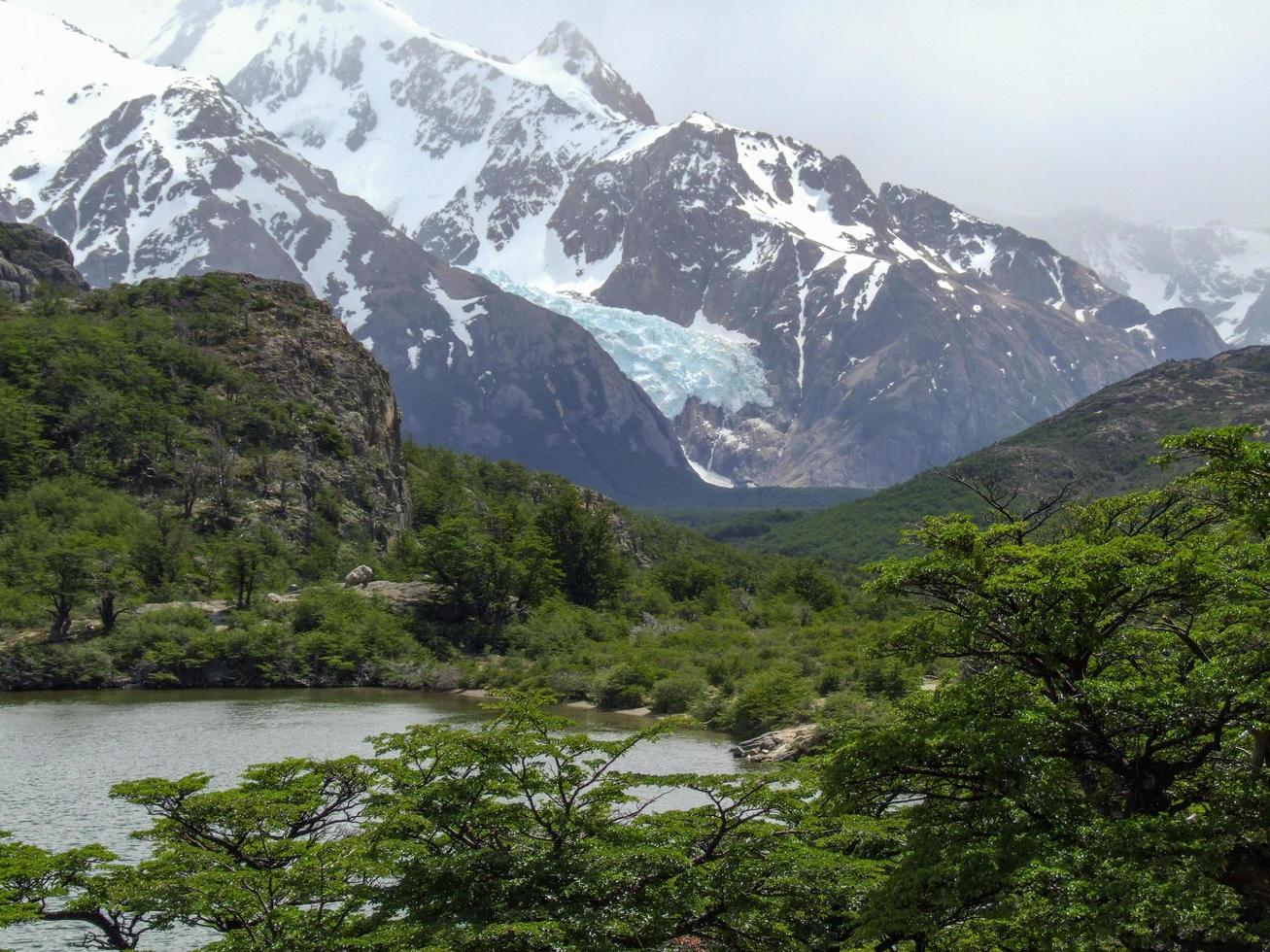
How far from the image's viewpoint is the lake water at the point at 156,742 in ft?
86.8

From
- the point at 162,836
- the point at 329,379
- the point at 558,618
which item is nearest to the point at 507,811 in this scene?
the point at 162,836

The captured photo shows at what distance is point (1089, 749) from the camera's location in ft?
47.9

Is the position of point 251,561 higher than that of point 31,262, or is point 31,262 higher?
point 31,262

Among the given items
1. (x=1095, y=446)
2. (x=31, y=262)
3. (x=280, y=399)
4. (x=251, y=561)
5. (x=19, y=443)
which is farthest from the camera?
(x=1095, y=446)

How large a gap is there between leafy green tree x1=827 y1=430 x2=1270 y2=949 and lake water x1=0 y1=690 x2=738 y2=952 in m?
14.1

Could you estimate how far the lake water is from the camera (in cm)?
2647

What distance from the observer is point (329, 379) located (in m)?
104

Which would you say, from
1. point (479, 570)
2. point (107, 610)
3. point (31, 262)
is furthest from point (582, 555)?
point (31, 262)

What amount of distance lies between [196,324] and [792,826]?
96.1 meters

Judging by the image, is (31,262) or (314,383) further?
(31,262)

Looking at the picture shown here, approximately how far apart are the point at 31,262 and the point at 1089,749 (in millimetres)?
125277

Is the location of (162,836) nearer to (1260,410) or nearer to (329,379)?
(329,379)

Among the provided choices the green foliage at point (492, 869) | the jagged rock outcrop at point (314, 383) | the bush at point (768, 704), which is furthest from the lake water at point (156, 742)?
the jagged rock outcrop at point (314, 383)

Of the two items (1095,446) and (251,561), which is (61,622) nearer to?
(251,561)
